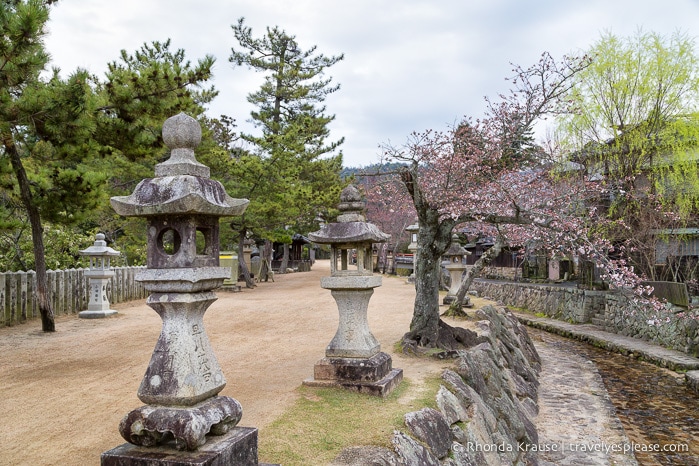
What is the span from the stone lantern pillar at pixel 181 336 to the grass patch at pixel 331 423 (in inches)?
24.8

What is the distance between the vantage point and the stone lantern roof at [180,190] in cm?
428

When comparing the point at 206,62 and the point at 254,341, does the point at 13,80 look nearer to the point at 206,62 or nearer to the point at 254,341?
the point at 206,62

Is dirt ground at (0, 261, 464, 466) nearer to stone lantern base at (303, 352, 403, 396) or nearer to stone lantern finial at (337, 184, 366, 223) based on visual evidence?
stone lantern base at (303, 352, 403, 396)

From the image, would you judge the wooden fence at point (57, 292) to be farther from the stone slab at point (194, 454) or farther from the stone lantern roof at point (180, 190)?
the stone slab at point (194, 454)

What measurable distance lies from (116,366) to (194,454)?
5.95 m

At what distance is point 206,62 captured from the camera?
10.3 metres

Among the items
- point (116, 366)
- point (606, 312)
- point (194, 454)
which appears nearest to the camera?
point (194, 454)

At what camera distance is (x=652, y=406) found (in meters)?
11.4

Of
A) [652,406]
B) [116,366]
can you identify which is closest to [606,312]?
[652,406]

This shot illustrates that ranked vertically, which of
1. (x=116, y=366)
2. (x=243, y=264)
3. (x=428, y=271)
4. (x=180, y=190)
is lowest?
(x=116, y=366)

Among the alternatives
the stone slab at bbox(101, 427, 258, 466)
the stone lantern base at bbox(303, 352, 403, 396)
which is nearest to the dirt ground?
the stone lantern base at bbox(303, 352, 403, 396)

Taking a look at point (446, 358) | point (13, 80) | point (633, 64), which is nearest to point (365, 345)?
point (446, 358)

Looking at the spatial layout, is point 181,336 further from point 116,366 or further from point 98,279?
point 98,279

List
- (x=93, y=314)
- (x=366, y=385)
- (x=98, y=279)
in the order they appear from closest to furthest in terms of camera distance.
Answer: (x=366, y=385), (x=93, y=314), (x=98, y=279)
